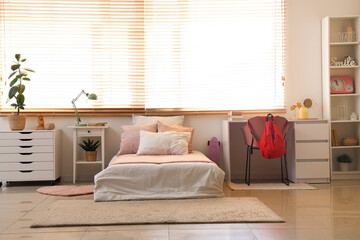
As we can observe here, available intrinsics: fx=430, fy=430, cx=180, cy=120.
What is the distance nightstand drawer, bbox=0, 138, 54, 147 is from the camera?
199 inches

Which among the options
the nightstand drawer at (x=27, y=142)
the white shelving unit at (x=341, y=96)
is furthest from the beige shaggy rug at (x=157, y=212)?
the white shelving unit at (x=341, y=96)

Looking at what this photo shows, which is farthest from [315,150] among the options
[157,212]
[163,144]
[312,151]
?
[157,212]

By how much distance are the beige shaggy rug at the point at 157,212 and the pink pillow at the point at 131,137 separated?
1.14 metres

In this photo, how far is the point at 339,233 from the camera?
289 cm

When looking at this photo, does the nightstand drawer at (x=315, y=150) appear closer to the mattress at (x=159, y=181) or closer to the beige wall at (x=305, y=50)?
the beige wall at (x=305, y=50)

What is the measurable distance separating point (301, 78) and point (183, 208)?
285 cm

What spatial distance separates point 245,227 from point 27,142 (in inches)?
120

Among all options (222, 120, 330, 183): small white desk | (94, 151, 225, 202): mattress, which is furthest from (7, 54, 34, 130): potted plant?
(222, 120, 330, 183): small white desk

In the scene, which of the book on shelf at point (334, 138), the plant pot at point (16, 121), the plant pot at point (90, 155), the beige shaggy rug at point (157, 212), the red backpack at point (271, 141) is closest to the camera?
the beige shaggy rug at point (157, 212)

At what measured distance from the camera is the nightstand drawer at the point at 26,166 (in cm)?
504

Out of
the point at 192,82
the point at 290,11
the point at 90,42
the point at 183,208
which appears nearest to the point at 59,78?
the point at 90,42

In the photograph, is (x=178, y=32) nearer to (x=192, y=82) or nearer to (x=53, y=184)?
(x=192, y=82)

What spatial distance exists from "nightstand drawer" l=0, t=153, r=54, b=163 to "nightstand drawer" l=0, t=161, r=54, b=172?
0.04 meters

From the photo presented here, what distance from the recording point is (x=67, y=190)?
4688 millimetres
